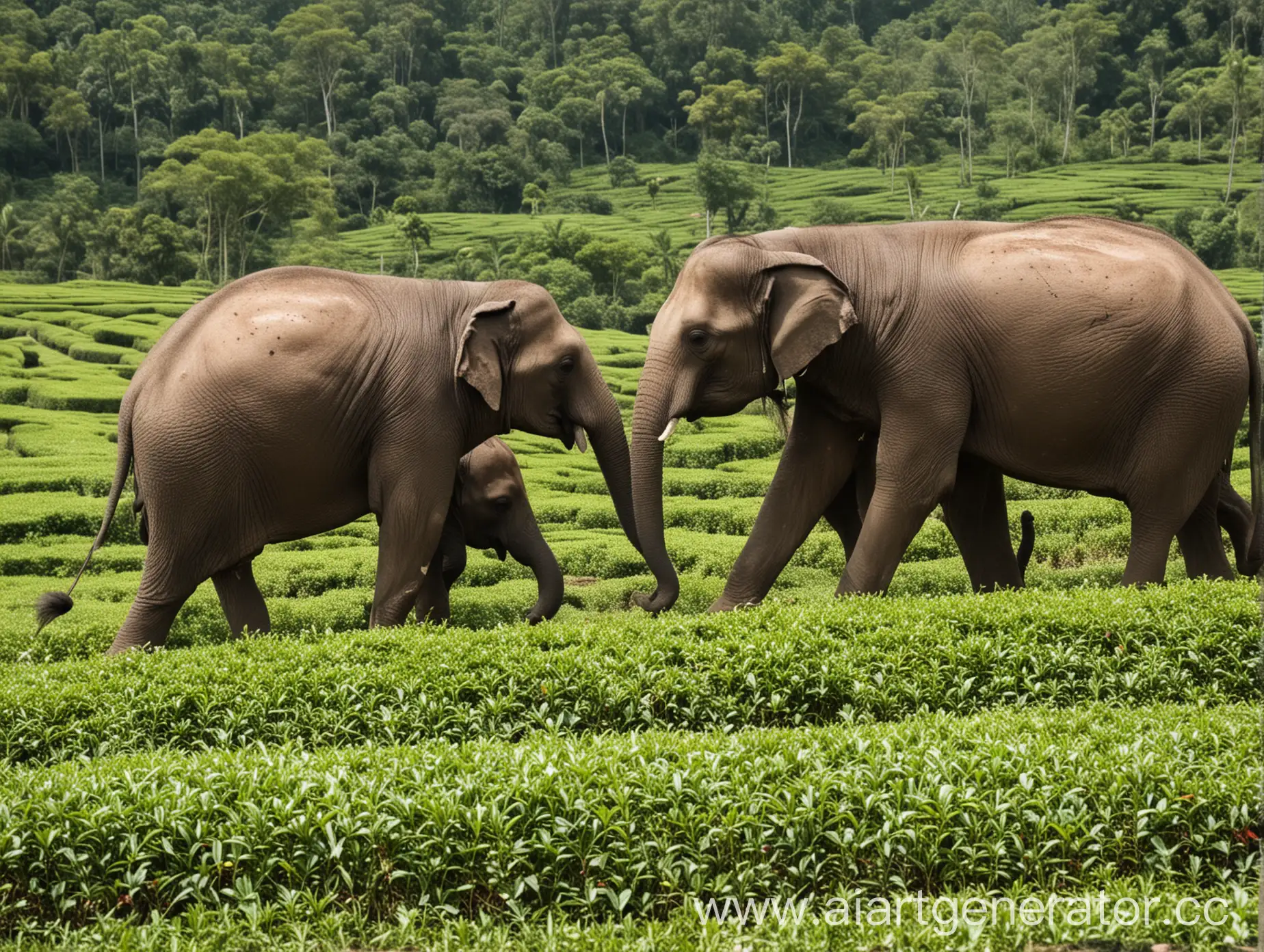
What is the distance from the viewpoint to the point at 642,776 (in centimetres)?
535

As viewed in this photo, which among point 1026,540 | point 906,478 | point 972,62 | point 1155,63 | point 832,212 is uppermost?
point 972,62

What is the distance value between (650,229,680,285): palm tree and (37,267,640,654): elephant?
34.1 metres

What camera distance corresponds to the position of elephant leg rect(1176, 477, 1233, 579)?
1004 centimetres

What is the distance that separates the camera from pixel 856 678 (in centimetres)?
726

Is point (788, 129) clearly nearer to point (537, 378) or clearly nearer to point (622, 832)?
point (537, 378)

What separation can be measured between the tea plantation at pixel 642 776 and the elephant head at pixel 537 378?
68.6 inches

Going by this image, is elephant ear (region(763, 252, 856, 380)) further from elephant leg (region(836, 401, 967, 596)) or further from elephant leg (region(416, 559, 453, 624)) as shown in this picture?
elephant leg (region(416, 559, 453, 624))

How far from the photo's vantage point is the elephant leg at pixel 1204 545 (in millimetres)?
10039

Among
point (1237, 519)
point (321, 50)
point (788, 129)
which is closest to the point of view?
point (1237, 519)

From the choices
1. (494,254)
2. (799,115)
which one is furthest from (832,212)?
Answer: (799,115)

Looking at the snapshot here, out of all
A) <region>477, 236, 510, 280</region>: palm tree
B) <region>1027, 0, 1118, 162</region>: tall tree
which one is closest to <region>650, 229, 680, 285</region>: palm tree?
<region>477, 236, 510, 280</region>: palm tree

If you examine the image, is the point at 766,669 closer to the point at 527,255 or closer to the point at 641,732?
the point at 641,732

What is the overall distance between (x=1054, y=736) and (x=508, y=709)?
262 centimetres

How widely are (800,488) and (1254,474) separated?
2828 millimetres
